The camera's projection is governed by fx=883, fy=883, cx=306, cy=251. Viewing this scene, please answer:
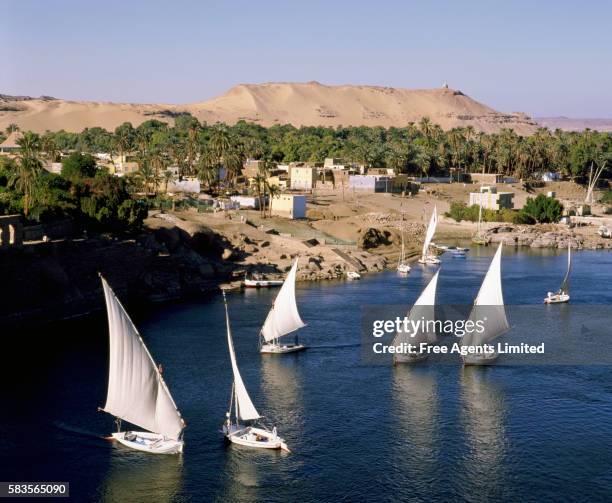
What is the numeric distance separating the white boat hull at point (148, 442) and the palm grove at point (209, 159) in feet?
99.8

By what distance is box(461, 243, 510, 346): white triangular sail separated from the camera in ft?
178

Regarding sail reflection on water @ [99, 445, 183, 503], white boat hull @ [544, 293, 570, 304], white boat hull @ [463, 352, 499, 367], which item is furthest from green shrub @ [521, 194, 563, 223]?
sail reflection on water @ [99, 445, 183, 503]

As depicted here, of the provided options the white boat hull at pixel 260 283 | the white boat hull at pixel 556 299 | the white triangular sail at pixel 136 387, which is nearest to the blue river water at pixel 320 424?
the white triangular sail at pixel 136 387

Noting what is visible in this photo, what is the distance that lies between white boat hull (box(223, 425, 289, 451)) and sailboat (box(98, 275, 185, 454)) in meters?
2.32

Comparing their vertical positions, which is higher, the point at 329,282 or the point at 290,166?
the point at 290,166

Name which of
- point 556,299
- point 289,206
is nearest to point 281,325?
point 556,299

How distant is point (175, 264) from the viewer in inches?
2997

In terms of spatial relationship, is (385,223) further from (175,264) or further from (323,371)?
(323,371)

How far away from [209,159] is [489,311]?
2583 inches

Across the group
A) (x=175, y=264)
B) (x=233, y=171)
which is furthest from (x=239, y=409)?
(x=233, y=171)

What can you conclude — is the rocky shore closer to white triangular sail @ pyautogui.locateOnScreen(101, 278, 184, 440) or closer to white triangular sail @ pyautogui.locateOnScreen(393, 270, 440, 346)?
white triangular sail @ pyautogui.locateOnScreen(393, 270, 440, 346)

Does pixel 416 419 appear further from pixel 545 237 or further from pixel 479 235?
pixel 545 237

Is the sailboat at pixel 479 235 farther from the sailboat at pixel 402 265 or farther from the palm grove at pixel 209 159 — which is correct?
the palm grove at pixel 209 159

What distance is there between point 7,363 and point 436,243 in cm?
6476
